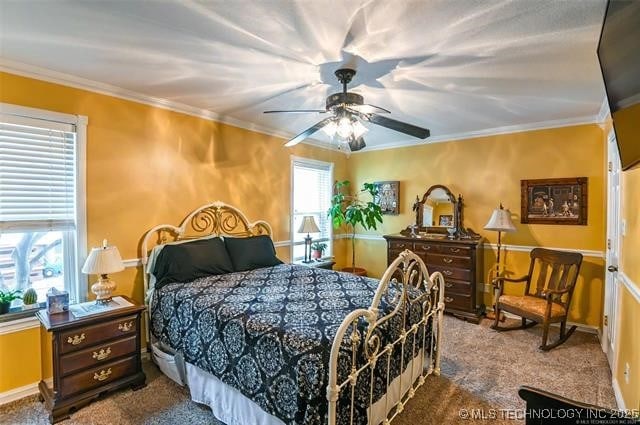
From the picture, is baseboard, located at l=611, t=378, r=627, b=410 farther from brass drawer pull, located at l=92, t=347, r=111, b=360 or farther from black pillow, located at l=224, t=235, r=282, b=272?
brass drawer pull, located at l=92, t=347, r=111, b=360

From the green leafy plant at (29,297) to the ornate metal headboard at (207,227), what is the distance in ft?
2.58

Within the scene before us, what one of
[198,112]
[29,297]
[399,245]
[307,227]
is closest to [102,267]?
[29,297]

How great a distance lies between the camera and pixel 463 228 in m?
4.41

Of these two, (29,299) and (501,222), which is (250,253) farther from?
(501,222)

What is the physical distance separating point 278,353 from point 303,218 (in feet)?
9.51

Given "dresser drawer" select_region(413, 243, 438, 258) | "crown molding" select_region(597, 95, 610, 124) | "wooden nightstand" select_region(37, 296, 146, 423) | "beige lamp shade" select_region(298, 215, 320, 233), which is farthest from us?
"beige lamp shade" select_region(298, 215, 320, 233)

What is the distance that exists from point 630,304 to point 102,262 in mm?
3825

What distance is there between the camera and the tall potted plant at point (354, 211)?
15.0 ft

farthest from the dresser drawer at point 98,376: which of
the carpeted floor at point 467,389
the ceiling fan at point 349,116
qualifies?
the ceiling fan at point 349,116

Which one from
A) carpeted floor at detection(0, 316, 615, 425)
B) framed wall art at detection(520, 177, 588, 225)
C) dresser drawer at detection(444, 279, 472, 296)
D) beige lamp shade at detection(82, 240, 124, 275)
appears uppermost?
framed wall art at detection(520, 177, 588, 225)

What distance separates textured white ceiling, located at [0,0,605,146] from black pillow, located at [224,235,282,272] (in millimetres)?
1493

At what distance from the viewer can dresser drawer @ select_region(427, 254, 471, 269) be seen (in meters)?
3.97

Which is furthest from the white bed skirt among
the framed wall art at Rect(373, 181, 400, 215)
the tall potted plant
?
the framed wall art at Rect(373, 181, 400, 215)

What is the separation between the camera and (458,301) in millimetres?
4031
